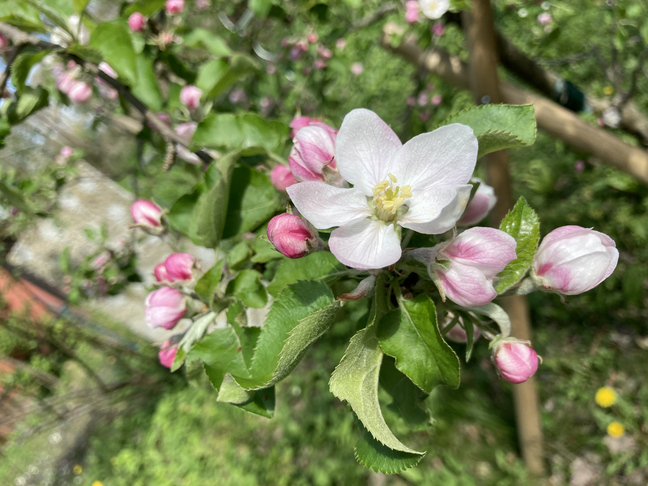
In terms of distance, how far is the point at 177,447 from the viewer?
8.64ft

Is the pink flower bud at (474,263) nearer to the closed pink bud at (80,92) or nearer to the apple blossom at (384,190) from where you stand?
the apple blossom at (384,190)

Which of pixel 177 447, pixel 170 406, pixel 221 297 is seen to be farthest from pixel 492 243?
pixel 170 406

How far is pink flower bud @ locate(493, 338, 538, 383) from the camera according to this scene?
0.50 metres

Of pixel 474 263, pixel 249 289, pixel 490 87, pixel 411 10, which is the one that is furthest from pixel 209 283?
pixel 411 10

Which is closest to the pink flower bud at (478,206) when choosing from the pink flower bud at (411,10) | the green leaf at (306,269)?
the green leaf at (306,269)

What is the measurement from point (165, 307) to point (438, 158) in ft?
1.54

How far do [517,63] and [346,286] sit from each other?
125 centimetres

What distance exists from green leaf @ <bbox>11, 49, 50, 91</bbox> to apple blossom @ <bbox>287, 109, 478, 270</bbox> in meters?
0.66

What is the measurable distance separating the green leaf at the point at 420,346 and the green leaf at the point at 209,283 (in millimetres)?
259

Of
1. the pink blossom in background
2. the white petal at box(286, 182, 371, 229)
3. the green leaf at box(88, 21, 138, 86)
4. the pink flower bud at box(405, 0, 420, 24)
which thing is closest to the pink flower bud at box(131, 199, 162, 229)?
the green leaf at box(88, 21, 138, 86)

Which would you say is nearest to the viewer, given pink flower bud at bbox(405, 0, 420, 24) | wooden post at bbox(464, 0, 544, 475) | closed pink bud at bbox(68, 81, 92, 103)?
closed pink bud at bbox(68, 81, 92, 103)

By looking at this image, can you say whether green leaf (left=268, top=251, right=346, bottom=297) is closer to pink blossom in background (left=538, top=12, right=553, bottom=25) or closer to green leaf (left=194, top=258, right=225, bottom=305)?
green leaf (left=194, top=258, right=225, bottom=305)

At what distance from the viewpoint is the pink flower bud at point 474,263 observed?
0.41 m

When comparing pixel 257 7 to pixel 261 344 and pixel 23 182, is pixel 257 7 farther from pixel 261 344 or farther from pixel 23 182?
pixel 23 182
